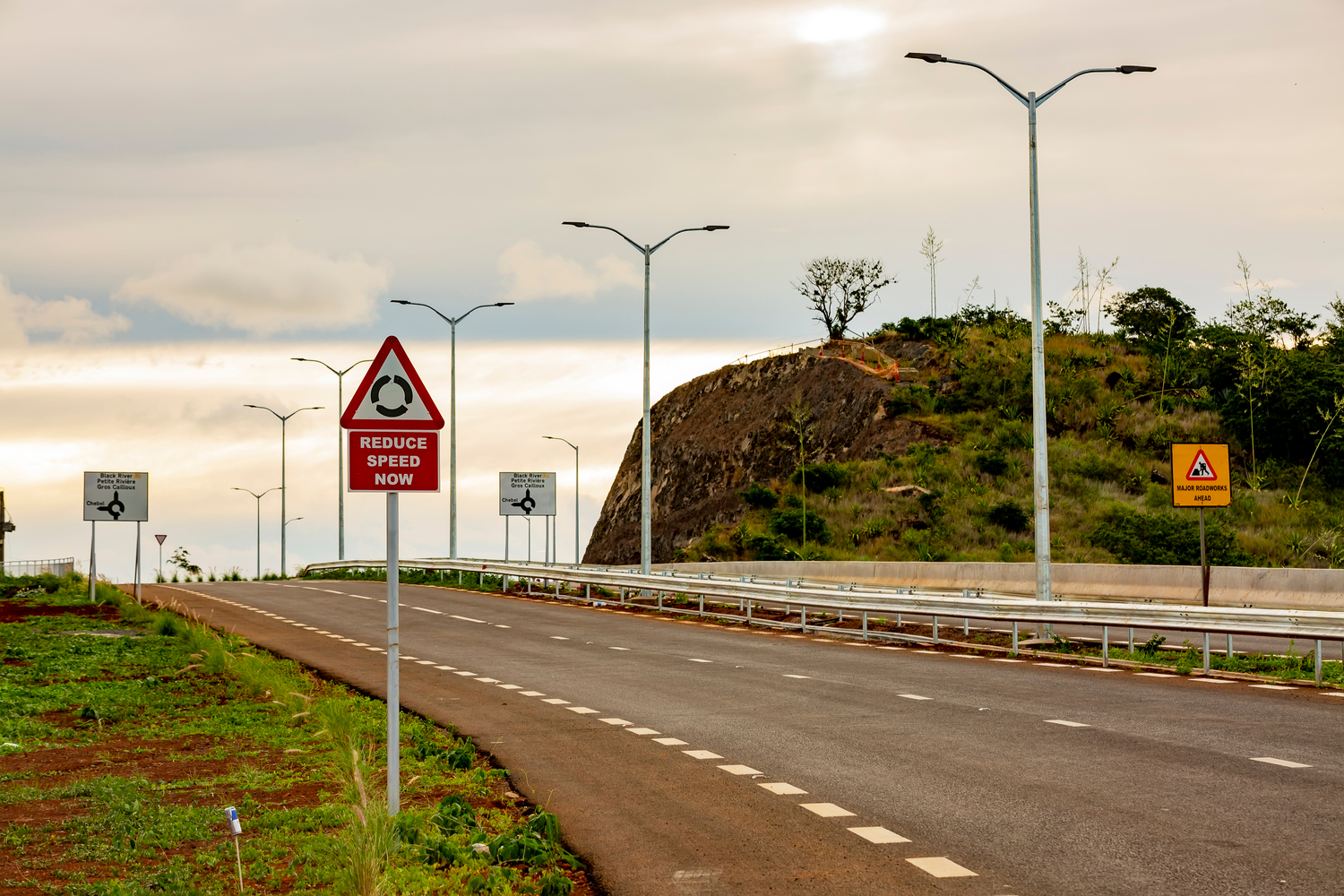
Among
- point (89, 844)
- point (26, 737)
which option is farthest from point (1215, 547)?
point (89, 844)

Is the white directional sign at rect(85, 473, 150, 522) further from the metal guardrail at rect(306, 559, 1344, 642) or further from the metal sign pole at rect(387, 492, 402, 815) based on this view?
the metal sign pole at rect(387, 492, 402, 815)

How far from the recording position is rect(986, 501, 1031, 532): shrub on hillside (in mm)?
58625

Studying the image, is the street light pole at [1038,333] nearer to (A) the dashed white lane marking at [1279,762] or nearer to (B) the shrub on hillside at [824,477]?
(A) the dashed white lane marking at [1279,762]

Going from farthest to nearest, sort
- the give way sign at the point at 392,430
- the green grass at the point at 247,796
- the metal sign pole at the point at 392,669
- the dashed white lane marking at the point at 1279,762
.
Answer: the dashed white lane marking at the point at 1279,762 → the give way sign at the point at 392,430 → the metal sign pole at the point at 392,669 → the green grass at the point at 247,796

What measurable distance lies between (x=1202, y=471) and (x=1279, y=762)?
1368 cm

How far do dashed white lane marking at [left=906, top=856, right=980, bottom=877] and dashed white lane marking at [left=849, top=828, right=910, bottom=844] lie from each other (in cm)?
49

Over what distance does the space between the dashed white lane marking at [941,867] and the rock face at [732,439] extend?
6356 cm

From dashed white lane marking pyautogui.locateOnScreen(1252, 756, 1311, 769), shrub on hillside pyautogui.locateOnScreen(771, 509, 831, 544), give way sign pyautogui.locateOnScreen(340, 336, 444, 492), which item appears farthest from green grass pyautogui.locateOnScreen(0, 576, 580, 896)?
shrub on hillside pyautogui.locateOnScreen(771, 509, 831, 544)

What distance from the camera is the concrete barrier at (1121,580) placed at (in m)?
28.8

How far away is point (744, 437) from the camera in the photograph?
273ft

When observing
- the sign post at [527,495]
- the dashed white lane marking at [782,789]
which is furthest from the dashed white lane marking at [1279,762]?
the sign post at [527,495]

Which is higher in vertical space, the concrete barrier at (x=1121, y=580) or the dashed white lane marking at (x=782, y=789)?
the concrete barrier at (x=1121, y=580)

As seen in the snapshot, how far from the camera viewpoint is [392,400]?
360 inches

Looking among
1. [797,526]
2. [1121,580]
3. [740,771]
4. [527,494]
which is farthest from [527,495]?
[740,771]
